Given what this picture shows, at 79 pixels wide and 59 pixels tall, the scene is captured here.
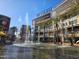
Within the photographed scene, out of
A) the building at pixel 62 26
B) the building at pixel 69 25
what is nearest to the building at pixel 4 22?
the building at pixel 62 26

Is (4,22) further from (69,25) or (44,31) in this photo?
(69,25)

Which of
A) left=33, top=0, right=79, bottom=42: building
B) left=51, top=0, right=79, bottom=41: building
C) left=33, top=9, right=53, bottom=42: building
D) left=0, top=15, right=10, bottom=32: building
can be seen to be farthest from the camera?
left=0, top=15, right=10, bottom=32: building

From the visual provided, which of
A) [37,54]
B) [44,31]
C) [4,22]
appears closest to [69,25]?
[44,31]

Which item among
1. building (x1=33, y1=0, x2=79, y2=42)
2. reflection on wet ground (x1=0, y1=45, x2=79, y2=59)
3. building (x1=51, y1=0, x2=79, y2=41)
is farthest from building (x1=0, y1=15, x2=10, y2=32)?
reflection on wet ground (x1=0, y1=45, x2=79, y2=59)

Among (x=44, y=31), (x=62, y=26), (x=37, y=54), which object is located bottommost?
(x=37, y=54)

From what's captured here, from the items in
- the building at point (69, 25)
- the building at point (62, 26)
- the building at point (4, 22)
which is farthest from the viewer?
the building at point (4, 22)

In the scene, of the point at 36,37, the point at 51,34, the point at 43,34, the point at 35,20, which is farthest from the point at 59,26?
the point at 35,20

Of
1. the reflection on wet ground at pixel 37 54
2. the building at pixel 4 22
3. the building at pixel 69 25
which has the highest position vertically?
the building at pixel 4 22

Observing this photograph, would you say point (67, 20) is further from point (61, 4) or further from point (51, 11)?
point (51, 11)

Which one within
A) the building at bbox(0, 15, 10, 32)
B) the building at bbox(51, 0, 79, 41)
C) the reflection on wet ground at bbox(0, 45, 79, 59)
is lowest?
the reflection on wet ground at bbox(0, 45, 79, 59)

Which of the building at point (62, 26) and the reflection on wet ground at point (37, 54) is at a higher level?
the building at point (62, 26)

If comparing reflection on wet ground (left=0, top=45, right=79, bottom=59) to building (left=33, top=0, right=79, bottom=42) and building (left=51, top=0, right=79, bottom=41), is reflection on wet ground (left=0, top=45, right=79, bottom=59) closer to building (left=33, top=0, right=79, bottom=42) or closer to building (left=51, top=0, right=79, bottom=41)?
building (left=33, top=0, right=79, bottom=42)

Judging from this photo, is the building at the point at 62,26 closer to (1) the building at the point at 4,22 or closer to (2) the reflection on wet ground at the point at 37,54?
(1) the building at the point at 4,22

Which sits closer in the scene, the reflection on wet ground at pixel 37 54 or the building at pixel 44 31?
the reflection on wet ground at pixel 37 54
